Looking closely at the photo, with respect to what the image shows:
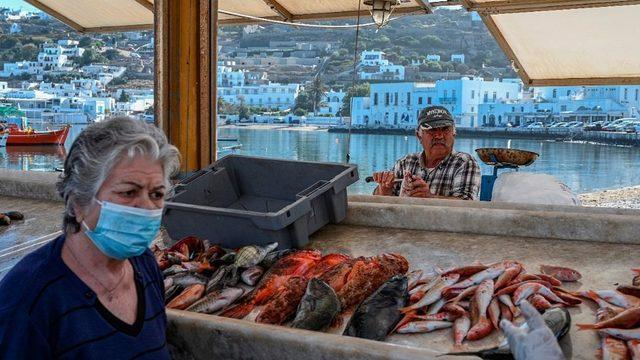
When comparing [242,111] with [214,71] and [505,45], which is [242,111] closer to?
[505,45]

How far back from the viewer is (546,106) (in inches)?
2574

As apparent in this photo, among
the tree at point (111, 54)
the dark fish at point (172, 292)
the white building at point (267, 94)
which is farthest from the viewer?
the white building at point (267, 94)

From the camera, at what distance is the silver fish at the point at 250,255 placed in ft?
13.3

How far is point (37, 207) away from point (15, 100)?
83.1m

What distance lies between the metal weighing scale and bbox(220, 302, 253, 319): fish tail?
4855mm

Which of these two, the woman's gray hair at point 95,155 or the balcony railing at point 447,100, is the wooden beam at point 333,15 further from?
the balcony railing at point 447,100

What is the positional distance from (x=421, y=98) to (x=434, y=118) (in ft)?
177

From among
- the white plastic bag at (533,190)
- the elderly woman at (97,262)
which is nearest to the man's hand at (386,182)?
the white plastic bag at (533,190)

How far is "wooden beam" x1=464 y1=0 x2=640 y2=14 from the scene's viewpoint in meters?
6.86

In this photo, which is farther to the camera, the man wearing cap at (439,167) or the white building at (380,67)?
the white building at (380,67)

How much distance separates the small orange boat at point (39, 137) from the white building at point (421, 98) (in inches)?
1122

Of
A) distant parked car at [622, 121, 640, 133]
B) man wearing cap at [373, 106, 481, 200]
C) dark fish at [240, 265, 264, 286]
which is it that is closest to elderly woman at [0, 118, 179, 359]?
dark fish at [240, 265, 264, 286]

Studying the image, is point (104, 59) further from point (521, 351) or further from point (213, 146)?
point (521, 351)

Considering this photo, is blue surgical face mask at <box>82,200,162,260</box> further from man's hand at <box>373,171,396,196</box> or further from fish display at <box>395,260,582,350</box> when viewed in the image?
man's hand at <box>373,171,396,196</box>
